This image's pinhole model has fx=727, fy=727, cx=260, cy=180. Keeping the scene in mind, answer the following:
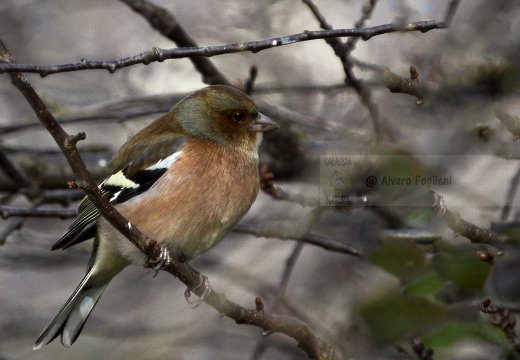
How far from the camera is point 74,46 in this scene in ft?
32.2

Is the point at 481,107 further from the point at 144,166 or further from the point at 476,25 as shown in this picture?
the point at 144,166

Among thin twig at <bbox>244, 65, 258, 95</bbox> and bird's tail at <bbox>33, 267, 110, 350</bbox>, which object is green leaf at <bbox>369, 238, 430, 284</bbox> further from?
bird's tail at <bbox>33, 267, 110, 350</bbox>

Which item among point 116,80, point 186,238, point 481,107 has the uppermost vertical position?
point 481,107

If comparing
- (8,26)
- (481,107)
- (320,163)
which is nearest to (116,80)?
(8,26)

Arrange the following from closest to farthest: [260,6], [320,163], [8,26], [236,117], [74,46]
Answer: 1. [236,117]
2. [320,163]
3. [260,6]
4. [8,26]
5. [74,46]

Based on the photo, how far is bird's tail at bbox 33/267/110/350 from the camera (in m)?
4.95

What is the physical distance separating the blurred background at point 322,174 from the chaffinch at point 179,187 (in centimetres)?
66

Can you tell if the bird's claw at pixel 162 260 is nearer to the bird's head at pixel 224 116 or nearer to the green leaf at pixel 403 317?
the green leaf at pixel 403 317

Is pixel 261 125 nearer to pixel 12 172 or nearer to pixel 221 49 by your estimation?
pixel 221 49

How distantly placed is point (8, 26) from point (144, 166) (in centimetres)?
495

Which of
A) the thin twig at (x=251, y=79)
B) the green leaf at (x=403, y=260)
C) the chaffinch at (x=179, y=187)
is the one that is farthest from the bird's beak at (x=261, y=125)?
the green leaf at (x=403, y=260)

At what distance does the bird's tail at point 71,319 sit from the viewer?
16.2ft

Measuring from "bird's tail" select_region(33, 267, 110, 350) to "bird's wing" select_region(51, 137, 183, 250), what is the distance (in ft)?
1.56

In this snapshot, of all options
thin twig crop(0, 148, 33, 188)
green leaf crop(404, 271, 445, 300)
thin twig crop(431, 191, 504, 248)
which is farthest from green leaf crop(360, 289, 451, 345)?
thin twig crop(0, 148, 33, 188)
